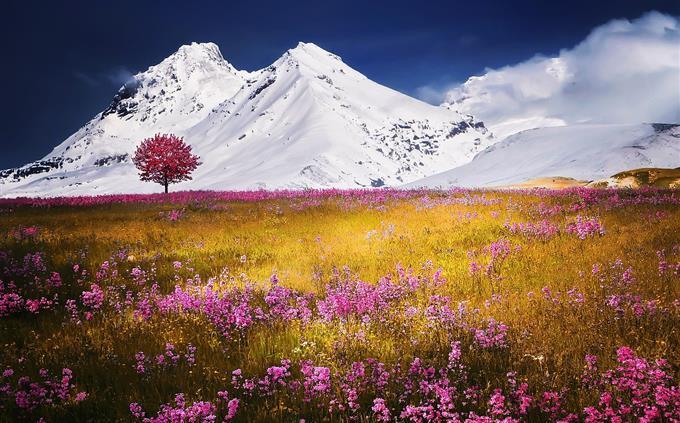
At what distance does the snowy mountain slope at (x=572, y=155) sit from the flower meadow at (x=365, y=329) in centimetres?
5516

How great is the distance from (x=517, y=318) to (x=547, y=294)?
97 cm

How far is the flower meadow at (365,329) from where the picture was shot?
3176mm

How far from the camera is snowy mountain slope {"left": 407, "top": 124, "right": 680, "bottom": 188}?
58.0 meters

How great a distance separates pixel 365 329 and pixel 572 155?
74862 millimetres

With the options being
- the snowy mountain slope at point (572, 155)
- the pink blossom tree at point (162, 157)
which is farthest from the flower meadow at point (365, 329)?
the snowy mountain slope at point (572, 155)

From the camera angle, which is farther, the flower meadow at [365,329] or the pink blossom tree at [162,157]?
the pink blossom tree at [162,157]

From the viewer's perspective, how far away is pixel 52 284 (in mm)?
6363

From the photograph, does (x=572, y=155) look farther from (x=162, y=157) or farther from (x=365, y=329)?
(x=365, y=329)

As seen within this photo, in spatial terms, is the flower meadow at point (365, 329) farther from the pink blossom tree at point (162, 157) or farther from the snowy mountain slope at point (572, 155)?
the snowy mountain slope at point (572, 155)

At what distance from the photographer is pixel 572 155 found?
68.9 m

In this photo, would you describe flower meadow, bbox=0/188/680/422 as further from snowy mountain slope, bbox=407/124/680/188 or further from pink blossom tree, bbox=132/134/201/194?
snowy mountain slope, bbox=407/124/680/188

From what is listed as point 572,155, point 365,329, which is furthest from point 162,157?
point 572,155

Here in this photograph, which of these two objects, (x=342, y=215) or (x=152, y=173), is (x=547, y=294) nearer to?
(x=342, y=215)

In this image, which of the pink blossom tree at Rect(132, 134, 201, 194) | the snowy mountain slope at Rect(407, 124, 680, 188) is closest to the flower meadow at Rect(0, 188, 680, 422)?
the pink blossom tree at Rect(132, 134, 201, 194)
